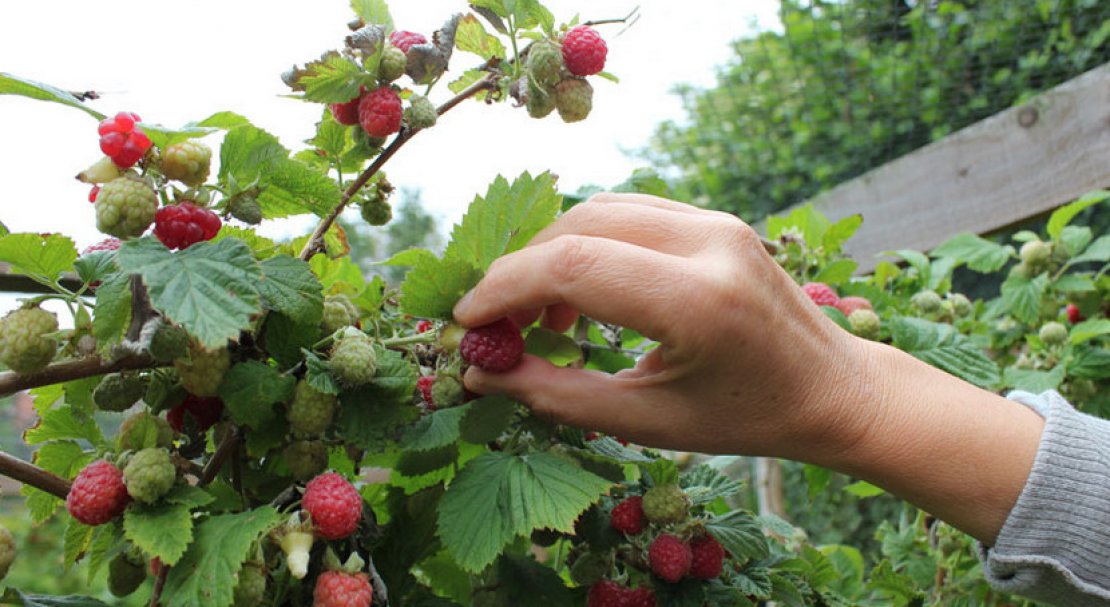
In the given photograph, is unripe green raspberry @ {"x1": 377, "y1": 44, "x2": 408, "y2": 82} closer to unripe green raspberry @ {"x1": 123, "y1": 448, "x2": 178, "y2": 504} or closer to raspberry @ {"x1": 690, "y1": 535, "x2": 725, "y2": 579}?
unripe green raspberry @ {"x1": 123, "y1": 448, "x2": 178, "y2": 504}

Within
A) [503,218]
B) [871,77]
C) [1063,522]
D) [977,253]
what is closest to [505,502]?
[503,218]

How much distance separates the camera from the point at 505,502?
24.7 inches

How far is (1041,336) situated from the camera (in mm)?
1463

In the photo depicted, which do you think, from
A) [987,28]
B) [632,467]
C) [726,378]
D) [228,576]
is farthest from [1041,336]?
[987,28]

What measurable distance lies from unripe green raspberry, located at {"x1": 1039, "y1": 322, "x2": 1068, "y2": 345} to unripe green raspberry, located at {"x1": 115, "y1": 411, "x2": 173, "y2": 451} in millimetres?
1387

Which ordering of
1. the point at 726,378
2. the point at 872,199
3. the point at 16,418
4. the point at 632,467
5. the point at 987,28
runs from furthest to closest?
the point at 16,418 → the point at 987,28 → the point at 872,199 → the point at 632,467 → the point at 726,378

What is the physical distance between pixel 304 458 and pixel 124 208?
21 centimetres

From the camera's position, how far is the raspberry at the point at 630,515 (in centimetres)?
73

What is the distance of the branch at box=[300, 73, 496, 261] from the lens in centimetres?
71

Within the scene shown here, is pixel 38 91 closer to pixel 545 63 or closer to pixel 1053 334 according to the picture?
→ pixel 545 63

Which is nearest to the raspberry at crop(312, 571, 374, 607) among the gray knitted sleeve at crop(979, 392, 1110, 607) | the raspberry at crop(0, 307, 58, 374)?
the raspberry at crop(0, 307, 58, 374)

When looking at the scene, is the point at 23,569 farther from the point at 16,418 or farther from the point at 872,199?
the point at 872,199

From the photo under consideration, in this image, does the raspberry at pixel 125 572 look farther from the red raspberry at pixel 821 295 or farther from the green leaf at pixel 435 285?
the red raspberry at pixel 821 295

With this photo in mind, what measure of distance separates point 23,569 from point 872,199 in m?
3.10
